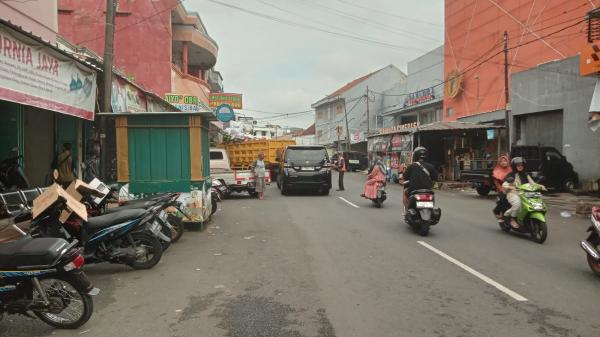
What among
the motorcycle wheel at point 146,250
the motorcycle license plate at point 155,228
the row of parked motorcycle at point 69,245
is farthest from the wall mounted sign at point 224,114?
the motorcycle wheel at point 146,250

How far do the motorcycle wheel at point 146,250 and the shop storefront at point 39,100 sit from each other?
9.48 ft

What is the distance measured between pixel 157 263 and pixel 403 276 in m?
3.60

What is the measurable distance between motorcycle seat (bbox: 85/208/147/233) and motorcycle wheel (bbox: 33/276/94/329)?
6.53 feet

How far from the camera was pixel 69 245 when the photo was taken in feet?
15.4

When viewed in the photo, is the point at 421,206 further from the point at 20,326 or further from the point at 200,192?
the point at 20,326

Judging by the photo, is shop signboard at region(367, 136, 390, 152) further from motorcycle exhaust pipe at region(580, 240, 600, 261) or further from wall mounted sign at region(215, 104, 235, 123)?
motorcycle exhaust pipe at region(580, 240, 600, 261)

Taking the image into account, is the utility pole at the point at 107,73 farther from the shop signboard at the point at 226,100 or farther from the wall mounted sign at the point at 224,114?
the shop signboard at the point at 226,100

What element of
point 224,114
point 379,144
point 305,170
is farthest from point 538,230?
point 379,144

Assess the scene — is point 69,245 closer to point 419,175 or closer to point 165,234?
point 165,234

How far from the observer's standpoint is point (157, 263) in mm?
7199

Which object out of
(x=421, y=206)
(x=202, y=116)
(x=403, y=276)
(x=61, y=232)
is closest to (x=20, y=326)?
(x=61, y=232)

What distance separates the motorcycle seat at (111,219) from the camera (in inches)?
257

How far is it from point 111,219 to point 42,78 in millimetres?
3436

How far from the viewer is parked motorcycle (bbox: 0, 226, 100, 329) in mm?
4422
